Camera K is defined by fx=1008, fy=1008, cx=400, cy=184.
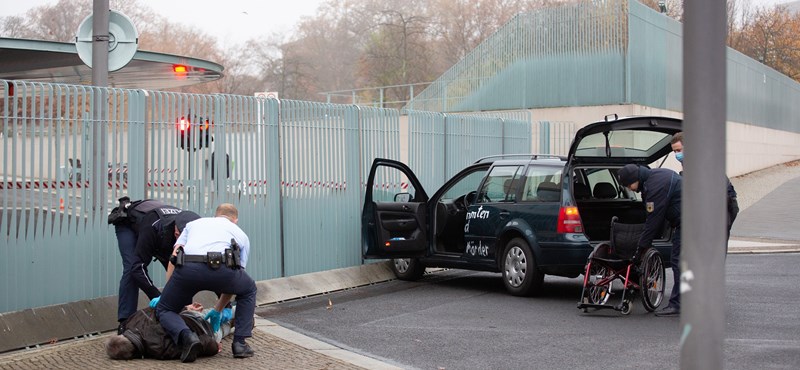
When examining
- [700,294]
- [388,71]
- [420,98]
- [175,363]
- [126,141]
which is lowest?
[175,363]

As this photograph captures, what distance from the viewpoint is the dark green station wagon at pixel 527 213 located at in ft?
37.8

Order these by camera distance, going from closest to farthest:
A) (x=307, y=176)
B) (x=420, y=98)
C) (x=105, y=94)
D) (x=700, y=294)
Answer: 1. (x=700, y=294)
2. (x=105, y=94)
3. (x=307, y=176)
4. (x=420, y=98)

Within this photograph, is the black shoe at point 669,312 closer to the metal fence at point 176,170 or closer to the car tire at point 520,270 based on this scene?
the car tire at point 520,270

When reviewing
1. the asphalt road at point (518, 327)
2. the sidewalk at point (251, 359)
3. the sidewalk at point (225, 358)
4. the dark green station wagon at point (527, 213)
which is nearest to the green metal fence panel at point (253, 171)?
the asphalt road at point (518, 327)

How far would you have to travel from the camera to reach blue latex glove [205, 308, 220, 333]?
869 centimetres

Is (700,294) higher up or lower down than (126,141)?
lower down

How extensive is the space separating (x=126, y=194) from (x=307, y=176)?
3148 millimetres

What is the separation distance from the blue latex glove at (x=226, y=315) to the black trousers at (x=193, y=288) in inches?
27.5

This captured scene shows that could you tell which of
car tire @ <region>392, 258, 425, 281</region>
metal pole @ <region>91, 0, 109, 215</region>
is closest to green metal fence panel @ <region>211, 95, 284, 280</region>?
metal pole @ <region>91, 0, 109, 215</region>

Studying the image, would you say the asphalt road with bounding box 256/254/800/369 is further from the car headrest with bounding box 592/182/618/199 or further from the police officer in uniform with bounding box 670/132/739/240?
the car headrest with bounding box 592/182/618/199

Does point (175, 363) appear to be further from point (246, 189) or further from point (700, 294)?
point (700, 294)

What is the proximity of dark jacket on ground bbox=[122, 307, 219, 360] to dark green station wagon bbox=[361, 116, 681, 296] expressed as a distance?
15.2ft

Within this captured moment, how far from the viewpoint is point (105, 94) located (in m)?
9.89

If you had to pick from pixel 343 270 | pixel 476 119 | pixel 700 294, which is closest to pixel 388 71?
pixel 476 119
